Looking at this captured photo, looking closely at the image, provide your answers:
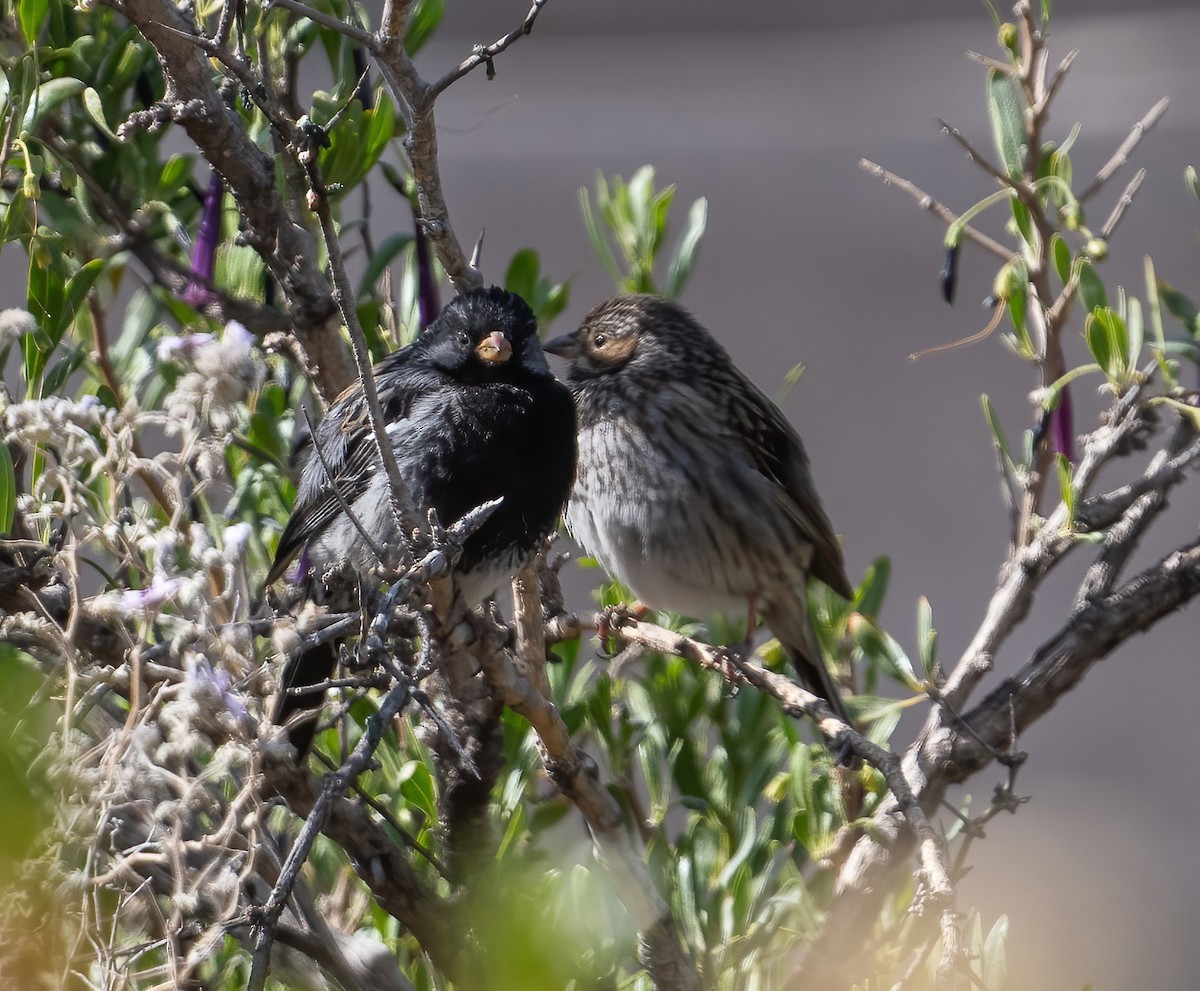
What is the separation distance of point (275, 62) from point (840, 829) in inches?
70.5

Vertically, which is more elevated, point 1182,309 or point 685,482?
point 1182,309

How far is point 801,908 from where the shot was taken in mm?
2574

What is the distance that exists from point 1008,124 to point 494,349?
1099 millimetres

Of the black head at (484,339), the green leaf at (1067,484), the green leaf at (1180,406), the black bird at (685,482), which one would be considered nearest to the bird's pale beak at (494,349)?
the black head at (484,339)

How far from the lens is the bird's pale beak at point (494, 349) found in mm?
2963

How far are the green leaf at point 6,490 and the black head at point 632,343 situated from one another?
2.38 m

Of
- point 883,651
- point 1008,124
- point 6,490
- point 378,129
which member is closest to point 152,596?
point 6,490

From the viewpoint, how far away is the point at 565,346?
4.27 m

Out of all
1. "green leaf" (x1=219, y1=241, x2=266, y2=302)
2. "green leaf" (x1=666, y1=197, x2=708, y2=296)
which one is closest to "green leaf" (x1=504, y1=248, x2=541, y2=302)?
"green leaf" (x1=666, y1=197, x2=708, y2=296)

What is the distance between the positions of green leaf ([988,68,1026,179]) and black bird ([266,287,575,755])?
100cm

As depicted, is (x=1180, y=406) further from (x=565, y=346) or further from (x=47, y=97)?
(x=565, y=346)

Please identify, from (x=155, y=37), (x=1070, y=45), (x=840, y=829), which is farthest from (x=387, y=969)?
(x=1070, y=45)

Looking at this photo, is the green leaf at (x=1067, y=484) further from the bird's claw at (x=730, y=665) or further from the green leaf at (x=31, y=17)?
the green leaf at (x=31, y=17)

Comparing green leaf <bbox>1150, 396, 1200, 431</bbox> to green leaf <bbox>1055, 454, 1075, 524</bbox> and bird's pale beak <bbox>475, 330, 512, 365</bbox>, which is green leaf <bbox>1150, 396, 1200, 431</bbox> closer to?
green leaf <bbox>1055, 454, 1075, 524</bbox>
